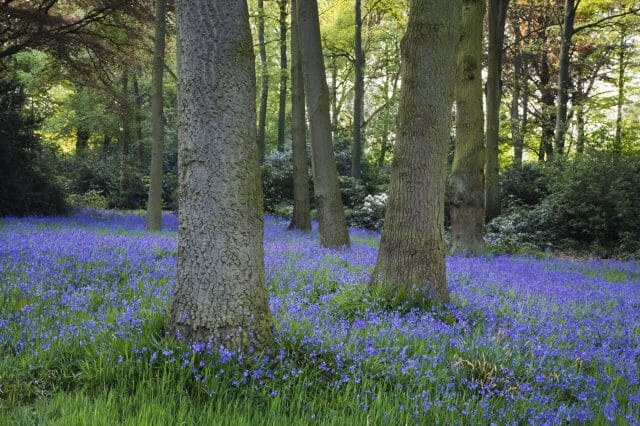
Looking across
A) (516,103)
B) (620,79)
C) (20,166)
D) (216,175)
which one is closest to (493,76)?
(516,103)

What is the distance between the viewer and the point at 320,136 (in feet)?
34.1

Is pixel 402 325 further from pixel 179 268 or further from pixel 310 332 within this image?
pixel 179 268

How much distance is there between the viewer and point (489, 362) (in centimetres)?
363

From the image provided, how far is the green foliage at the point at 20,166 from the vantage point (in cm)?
1548

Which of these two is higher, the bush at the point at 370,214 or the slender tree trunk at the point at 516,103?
the slender tree trunk at the point at 516,103

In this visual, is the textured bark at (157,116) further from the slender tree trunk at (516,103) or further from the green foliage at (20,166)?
the slender tree trunk at (516,103)

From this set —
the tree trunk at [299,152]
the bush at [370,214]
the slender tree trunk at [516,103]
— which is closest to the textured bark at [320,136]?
the tree trunk at [299,152]

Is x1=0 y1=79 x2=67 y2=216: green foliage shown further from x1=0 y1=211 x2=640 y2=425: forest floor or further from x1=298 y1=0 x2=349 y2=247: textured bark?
x1=0 y1=211 x2=640 y2=425: forest floor

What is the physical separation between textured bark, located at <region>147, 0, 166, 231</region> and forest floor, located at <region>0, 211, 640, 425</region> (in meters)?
6.66

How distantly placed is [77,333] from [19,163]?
14.9 metres

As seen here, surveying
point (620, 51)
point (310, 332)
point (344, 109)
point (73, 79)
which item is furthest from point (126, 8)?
point (344, 109)

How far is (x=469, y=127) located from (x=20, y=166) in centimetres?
1413

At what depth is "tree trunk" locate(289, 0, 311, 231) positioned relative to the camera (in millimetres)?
14070

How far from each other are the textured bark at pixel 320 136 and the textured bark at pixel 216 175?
6.84 m
